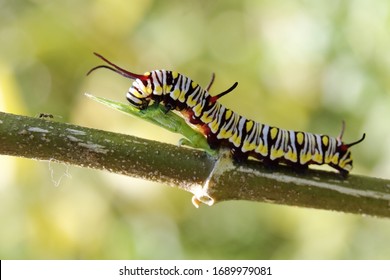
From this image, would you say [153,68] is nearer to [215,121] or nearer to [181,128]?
[215,121]

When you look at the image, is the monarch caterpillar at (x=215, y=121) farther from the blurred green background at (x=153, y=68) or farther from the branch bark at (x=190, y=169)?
the blurred green background at (x=153, y=68)

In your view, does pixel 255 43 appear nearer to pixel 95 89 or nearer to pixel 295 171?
pixel 95 89

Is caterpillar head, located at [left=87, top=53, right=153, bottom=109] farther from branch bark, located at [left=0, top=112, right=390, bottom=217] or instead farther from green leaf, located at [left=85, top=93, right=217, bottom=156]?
branch bark, located at [left=0, top=112, right=390, bottom=217]

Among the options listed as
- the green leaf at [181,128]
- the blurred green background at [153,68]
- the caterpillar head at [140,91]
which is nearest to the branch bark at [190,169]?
the green leaf at [181,128]

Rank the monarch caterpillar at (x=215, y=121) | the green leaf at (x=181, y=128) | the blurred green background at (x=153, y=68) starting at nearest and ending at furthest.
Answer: the green leaf at (x=181, y=128) → the monarch caterpillar at (x=215, y=121) → the blurred green background at (x=153, y=68)

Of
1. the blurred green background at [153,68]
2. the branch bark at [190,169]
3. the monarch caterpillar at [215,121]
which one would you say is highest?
the blurred green background at [153,68]
